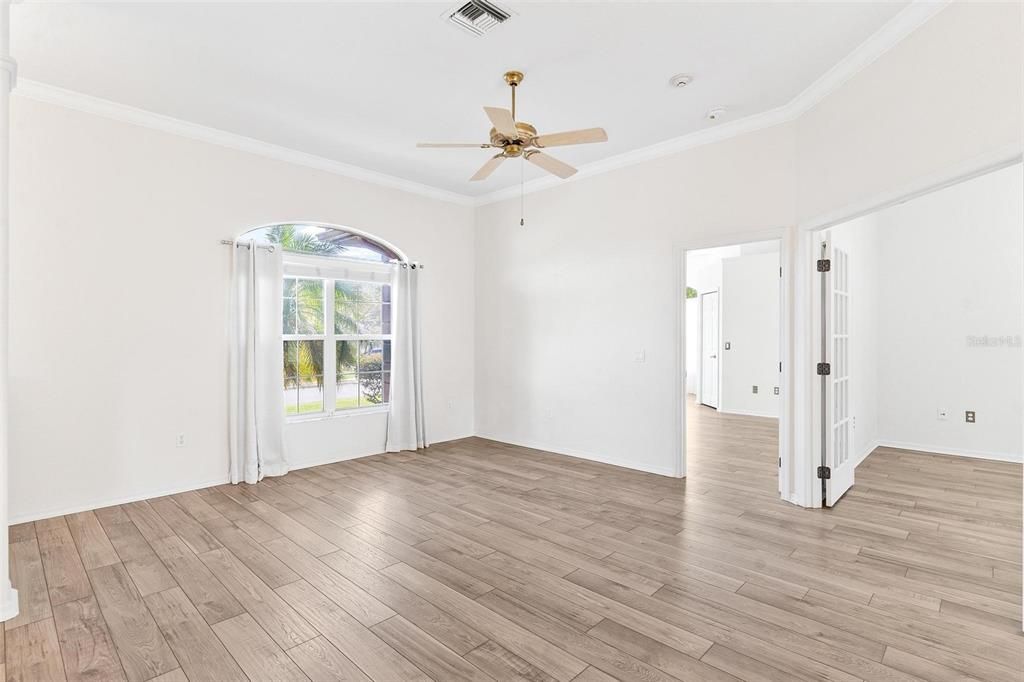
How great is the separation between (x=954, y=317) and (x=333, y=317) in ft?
22.6

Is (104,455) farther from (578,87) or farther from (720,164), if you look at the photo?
(720,164)

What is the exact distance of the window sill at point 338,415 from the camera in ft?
16.6

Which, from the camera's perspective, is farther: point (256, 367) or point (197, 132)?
point (256, 367)

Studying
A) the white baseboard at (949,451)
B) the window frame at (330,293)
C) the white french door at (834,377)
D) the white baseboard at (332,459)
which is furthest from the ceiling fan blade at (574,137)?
the white baseboard at (949,451)

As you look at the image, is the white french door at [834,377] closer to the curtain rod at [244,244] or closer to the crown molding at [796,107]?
the crown molding at [796,107]

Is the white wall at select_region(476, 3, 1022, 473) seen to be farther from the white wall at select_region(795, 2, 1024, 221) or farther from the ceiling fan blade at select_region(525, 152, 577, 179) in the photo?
the ceiling fan blade at select_region(525, 152, 577, 179)

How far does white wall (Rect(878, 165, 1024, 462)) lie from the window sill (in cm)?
605

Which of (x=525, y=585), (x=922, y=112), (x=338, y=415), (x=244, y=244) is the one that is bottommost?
(x=525, y=585)

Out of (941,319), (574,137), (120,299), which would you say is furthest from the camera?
(941,319)

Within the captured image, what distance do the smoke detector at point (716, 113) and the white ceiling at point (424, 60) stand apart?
0.09m

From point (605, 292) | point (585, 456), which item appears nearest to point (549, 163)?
point (605, 292)

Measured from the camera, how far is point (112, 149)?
3.93 m

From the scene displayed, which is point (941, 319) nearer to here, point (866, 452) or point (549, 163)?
point (866, 452)

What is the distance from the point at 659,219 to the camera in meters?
4.79
